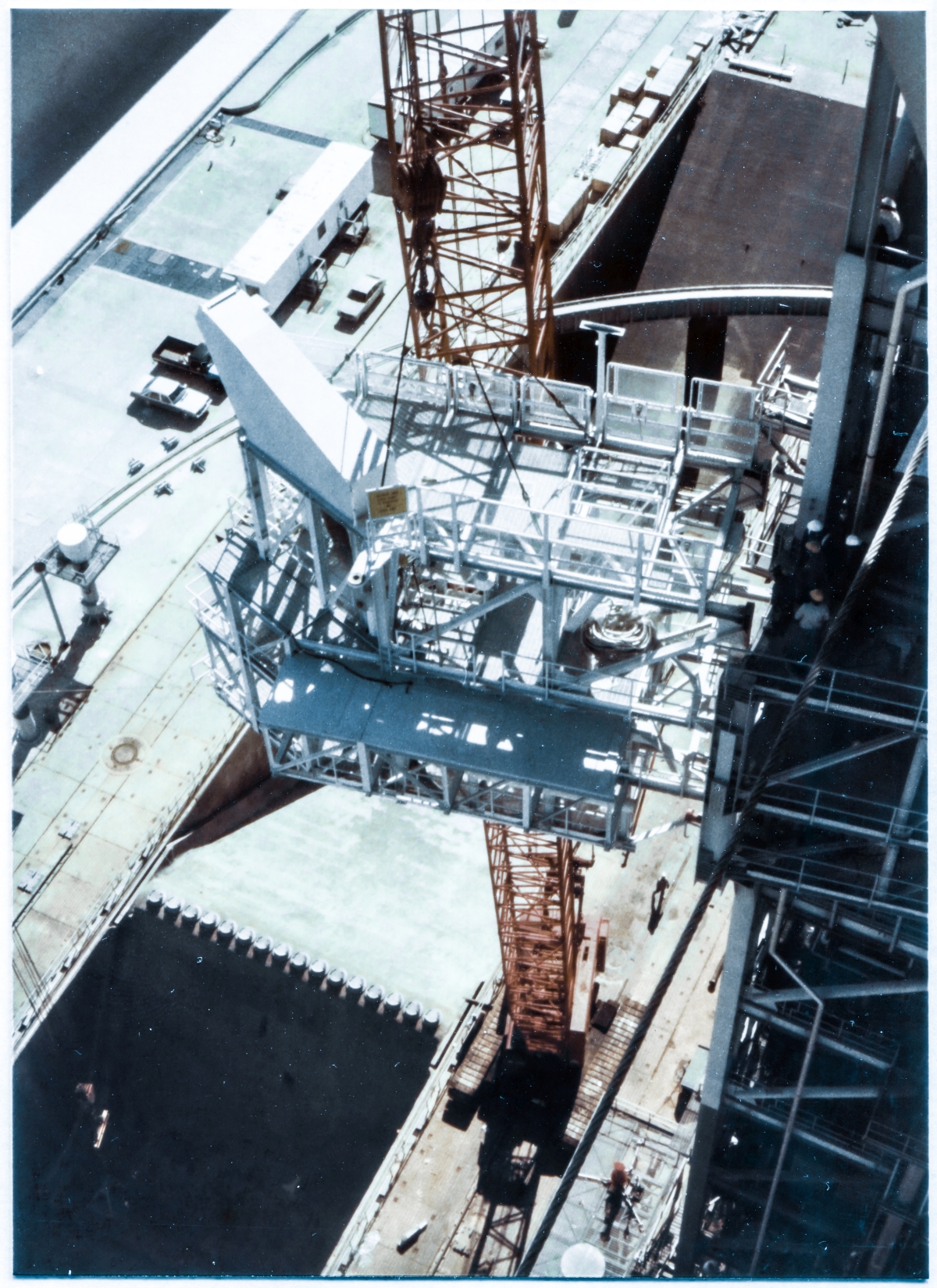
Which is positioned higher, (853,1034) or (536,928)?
(536,928)

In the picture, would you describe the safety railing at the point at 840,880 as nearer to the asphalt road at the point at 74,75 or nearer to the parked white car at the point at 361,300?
the parked white car at the point at 361,300

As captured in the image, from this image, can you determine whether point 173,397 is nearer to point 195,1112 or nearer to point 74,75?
point 74,75

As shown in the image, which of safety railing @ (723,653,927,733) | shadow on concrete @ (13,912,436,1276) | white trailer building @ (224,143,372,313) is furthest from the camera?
white trailer building @ (224,143,372,313)

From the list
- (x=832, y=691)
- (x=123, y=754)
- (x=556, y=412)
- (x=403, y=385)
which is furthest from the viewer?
(x=123, y=754)

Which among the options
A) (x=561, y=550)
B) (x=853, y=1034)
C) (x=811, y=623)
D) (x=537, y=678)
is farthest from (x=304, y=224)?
(x=853, y=1034)

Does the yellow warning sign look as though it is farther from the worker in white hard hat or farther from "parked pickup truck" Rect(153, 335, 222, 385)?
"parked pickup truck" Rect(153, 335, 222, 385)

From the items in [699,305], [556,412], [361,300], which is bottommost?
[556,412]

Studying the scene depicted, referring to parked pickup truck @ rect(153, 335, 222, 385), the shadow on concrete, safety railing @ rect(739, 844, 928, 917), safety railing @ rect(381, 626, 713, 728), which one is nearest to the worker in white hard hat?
safety railing @ rect(381, 626, 713, 728)
